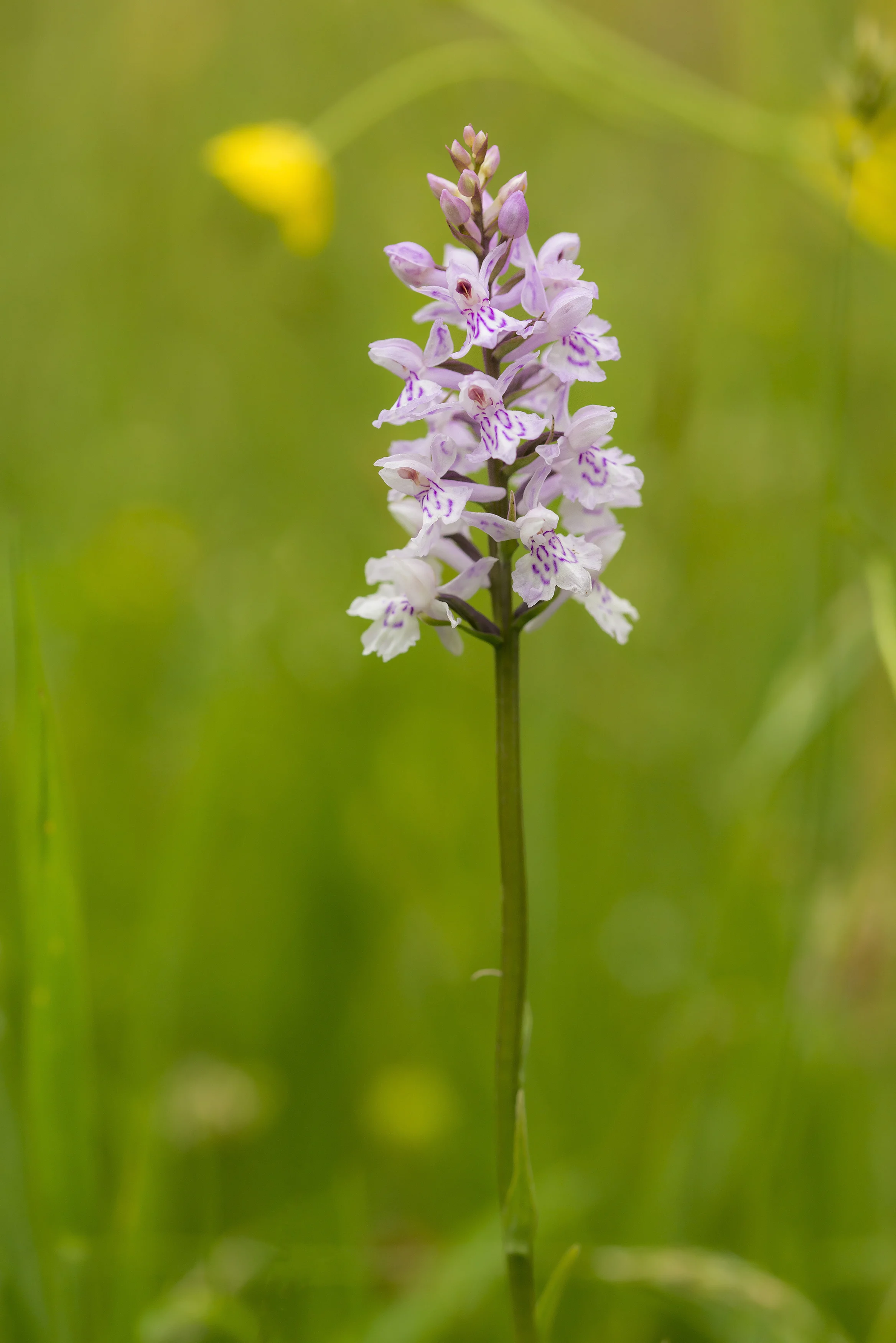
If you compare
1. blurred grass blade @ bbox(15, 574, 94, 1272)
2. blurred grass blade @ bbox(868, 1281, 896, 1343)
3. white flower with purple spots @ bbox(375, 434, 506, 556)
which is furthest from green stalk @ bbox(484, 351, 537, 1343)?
blurred grass blade @ bbox(868, 1281, 896, 1343)

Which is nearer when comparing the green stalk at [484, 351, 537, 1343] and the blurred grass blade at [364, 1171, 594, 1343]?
the green stalk at [484, 351, 537, 1343]

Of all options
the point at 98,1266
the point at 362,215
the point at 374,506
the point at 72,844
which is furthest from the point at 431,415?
the point at 362,215

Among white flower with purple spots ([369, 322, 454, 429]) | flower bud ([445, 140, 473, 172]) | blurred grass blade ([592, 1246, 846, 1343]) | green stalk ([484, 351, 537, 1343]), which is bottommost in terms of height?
blurred grass blade ([592, 1246, 846, 1343])

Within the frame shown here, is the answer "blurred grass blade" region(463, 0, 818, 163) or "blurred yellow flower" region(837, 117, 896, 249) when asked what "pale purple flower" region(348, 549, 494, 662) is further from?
"blurred grass blade" region(463, 0, 818, 163)

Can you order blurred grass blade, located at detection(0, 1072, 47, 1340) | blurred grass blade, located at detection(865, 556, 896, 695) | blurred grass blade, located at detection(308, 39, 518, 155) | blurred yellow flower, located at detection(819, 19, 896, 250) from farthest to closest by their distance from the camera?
1. blurred grass blade, located at detection(308, 39, 518, 155)
2. blurred grass blade, located at detection(865, 556, 896, 695)
3. blurred yellow flower, located at detection(819, 19, 896, 250)
4. blurred grass blade, located at detection(0, 1072, 47, 1340)

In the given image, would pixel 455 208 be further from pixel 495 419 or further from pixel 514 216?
pixel 495 419

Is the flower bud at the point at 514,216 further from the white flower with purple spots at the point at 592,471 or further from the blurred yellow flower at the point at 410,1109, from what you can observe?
the blurred yellow flower at the point at 410,1109

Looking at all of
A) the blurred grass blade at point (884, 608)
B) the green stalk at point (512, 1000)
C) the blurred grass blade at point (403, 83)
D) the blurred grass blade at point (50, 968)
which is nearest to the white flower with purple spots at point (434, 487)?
the green stalk at point (512, 1000)

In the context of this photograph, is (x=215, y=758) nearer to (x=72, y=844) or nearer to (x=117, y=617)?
(x=72, y=844)
